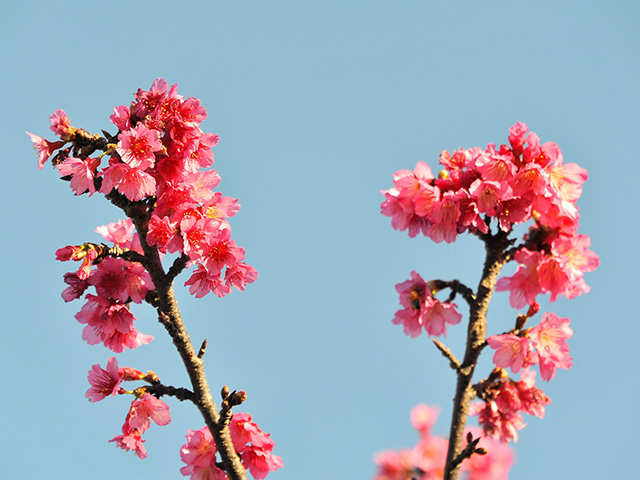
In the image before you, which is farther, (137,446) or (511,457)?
(511,457)

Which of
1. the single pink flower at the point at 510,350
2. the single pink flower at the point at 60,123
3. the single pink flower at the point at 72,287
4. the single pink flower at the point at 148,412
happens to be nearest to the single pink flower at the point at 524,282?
the single pink flower at the point at 510,350

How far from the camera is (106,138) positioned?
3.55 m

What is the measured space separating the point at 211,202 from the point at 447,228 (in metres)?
1.72

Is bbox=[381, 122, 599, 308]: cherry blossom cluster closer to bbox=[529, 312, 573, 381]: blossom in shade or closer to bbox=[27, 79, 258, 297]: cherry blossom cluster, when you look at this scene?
bbox=[529, 312, 573, 381]: blossom in shade

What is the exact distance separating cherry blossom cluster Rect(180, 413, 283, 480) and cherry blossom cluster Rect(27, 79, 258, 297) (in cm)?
97

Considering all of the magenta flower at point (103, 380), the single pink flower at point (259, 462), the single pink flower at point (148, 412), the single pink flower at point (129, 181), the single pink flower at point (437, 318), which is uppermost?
the single pink flower at point (129, 181)

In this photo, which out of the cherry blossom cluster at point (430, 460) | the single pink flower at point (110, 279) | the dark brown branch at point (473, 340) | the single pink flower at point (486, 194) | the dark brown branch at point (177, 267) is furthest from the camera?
the cherry blossom cluster at point (430, 460)

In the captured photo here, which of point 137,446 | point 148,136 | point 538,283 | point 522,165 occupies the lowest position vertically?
point 137,446

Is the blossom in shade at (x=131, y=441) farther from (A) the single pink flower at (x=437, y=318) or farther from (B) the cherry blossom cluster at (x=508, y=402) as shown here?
(B) the cherry blossom cluster at (x=508, y=402)

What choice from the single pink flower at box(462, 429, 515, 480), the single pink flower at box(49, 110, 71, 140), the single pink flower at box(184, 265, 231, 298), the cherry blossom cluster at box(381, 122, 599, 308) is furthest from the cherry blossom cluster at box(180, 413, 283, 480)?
the single pink flower at box(462, 429, 515, 480)

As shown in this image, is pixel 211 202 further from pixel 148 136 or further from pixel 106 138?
pixel 106 138

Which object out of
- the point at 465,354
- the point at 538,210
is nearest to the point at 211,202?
the point at 465,354

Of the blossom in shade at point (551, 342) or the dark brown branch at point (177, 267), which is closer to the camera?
the dark brown branch at point (177, 267)

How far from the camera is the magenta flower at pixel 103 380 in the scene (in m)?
3.51
